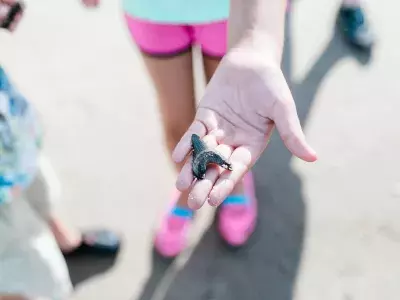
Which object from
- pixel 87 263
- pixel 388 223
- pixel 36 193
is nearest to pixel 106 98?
pixel 87 263

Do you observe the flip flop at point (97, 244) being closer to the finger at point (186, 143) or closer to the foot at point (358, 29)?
the finger at point (186, 143)

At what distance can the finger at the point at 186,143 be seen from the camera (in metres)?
0.90

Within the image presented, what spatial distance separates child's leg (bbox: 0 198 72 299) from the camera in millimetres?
1106

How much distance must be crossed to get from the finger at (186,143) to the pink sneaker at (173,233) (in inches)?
24.5

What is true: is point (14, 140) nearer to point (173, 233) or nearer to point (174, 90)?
point (174, 90)

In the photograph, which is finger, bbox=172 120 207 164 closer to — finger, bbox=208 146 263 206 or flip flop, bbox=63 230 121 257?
finger, bbox=208 146 263 206

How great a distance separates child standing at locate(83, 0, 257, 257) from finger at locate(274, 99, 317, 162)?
298 millimetres

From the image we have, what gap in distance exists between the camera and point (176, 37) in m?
1.17

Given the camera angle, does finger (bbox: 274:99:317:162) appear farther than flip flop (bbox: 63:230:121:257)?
No

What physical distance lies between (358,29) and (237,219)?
815 millimetres

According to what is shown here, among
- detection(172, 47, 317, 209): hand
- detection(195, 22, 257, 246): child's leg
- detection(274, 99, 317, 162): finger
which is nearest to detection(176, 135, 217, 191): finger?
detection(172, 47, 317, 209): hand

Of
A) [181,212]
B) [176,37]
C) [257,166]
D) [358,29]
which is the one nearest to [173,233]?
[181,212]

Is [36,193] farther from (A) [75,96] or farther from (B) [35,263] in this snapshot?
(A) [75,96]

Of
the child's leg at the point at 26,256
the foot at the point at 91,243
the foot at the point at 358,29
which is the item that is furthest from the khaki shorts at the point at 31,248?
the foot at the point at 358,29
